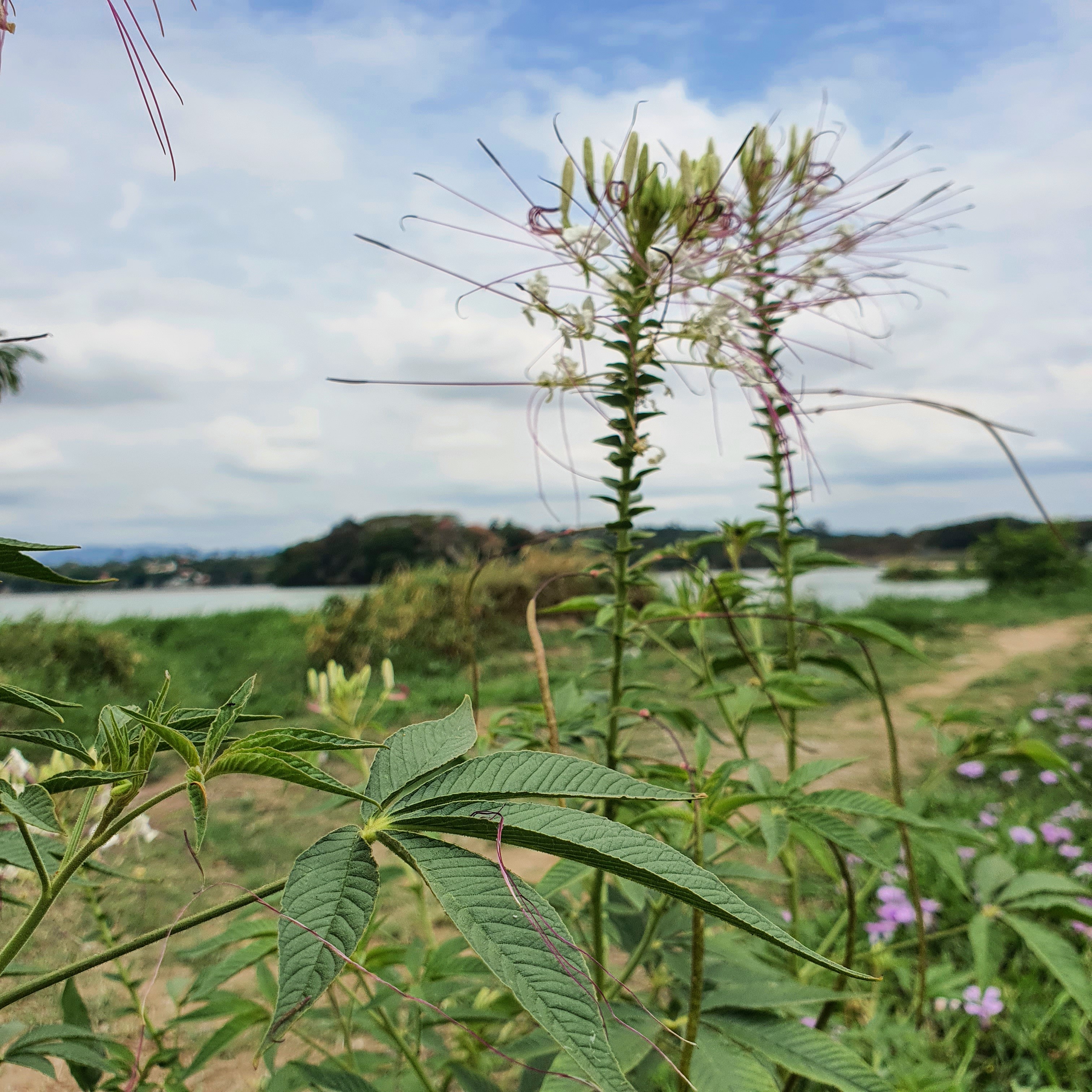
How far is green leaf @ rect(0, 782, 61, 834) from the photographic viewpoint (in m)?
0.54

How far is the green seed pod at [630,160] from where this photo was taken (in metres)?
1.18

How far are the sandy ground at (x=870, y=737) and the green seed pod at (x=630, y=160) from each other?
92cm

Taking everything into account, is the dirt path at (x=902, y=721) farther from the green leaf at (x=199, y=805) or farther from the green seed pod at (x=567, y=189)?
the green leaf at (x=199, y=805)

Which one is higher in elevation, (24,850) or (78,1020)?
(24,850)

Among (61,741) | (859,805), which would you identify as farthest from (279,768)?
(859,805)

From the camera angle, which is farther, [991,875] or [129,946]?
[991,875]

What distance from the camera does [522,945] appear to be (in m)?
0.46

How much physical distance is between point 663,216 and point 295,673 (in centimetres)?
708

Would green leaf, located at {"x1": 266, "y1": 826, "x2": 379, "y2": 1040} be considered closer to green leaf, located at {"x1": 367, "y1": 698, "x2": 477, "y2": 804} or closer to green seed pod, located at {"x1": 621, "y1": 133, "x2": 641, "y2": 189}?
green leaf, located at {"x1": 367, "y1": 698, "x2": 477, "y2": 804}

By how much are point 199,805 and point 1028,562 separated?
1547 centimetres

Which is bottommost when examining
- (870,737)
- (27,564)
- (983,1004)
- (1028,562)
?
(870,737)

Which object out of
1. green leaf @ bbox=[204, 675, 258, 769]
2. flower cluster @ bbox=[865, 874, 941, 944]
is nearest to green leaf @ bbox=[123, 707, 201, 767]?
green leaf @ bbox=[204, 675, 258, 769]

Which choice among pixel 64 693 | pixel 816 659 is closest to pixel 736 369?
pixel 816 659

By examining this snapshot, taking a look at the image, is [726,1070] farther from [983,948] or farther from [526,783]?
[983,948]
